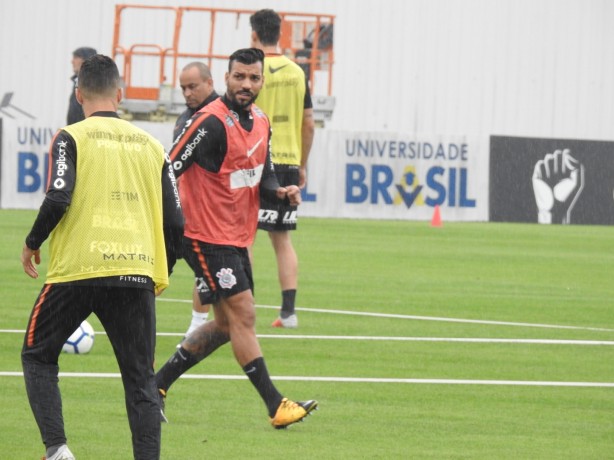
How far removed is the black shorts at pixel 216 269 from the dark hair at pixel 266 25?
13.0ft

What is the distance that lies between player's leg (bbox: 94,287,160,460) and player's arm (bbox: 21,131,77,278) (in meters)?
0.35

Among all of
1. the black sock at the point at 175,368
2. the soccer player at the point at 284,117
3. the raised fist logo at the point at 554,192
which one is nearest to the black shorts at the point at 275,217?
the soccer player at the point at 284,117

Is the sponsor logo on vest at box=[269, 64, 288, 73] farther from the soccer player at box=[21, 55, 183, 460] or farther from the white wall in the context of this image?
the white wall

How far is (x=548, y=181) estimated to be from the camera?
2845 centimetres

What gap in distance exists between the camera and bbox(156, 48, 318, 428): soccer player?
7.83 metres

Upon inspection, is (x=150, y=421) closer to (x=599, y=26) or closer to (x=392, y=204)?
(x=392, y=204)

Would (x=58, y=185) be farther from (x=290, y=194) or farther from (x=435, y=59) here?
(x=435, y=59)

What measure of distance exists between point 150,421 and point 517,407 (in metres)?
3.03

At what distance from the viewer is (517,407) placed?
27.3 feet

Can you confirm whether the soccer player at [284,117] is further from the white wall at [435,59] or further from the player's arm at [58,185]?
the white wall at [435,59]

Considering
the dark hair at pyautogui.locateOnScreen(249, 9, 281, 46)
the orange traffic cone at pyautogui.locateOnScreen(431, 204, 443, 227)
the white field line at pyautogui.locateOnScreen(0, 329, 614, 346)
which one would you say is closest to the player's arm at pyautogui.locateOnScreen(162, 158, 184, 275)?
the white field line at pyautogui.locateOnScreen(0, 329, 614, 346)

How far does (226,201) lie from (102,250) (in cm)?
217

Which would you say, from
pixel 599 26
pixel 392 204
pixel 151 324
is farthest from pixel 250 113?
pixel 599 26

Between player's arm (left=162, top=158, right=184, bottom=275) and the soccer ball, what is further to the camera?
the soccer ball
